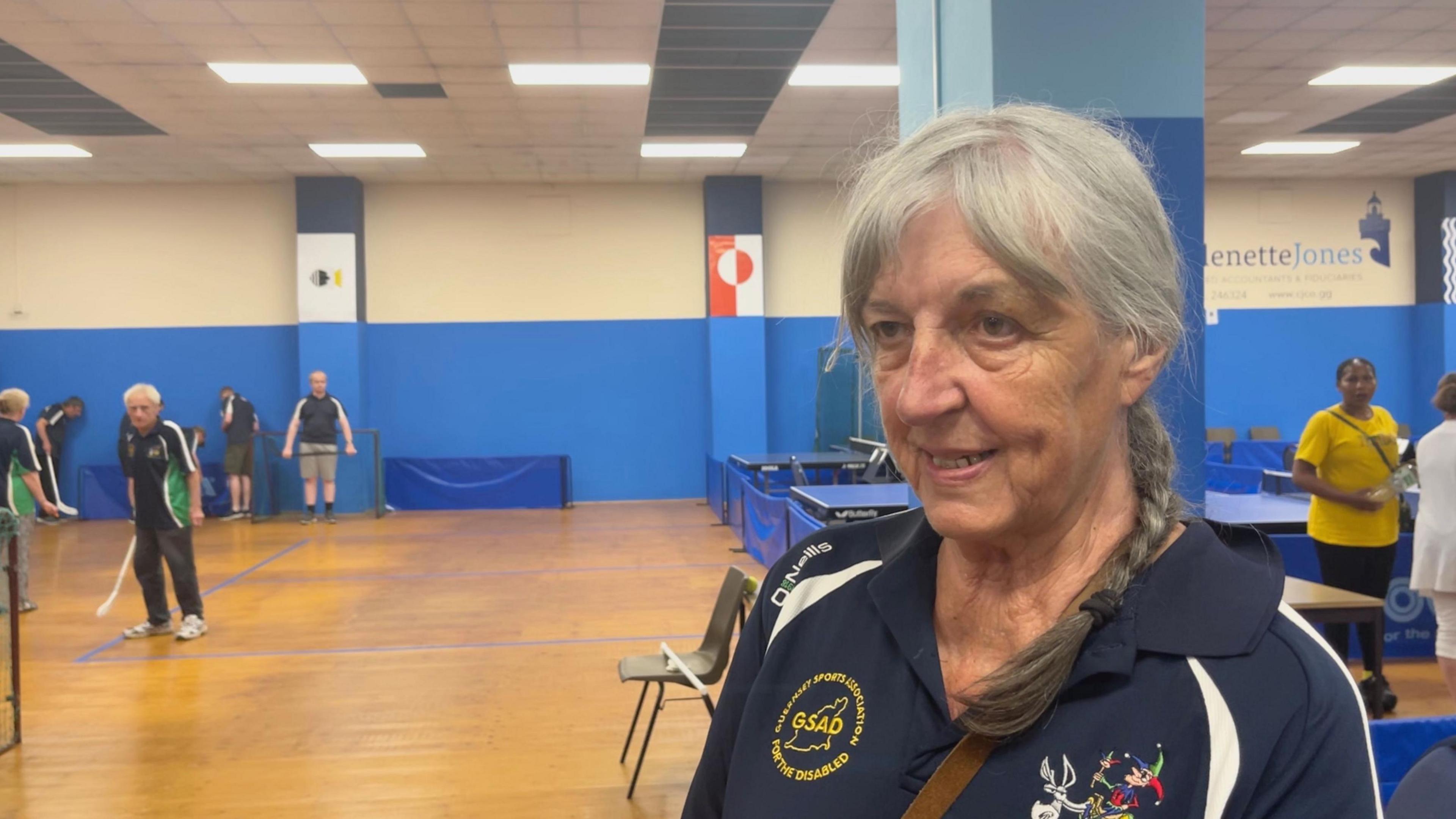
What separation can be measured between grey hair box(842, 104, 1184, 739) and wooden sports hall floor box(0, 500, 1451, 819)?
3.44 m

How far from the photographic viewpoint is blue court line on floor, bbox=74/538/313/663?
21.7ft

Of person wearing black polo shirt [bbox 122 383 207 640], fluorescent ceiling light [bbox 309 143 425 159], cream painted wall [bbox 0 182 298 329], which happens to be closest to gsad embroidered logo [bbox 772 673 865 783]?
person wearing black polo shirt [bbox 122 383 207 640]

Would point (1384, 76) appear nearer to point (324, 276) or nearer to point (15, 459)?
point (324, 276)

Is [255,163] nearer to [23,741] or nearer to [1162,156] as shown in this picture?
[23,741]

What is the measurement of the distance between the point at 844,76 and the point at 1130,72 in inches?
267

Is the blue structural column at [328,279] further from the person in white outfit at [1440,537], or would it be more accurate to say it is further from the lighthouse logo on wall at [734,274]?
the person in white outfit at [1440,537]

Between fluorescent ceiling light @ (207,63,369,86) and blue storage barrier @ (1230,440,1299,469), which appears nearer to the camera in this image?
fluorescent ceiling light @ (207,63,369,86)

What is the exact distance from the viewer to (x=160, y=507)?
6.83 meters

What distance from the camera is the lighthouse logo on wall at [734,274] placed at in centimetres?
1411

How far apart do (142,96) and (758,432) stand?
7.79 metres

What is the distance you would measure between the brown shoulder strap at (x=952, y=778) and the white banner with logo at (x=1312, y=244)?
1567 cm

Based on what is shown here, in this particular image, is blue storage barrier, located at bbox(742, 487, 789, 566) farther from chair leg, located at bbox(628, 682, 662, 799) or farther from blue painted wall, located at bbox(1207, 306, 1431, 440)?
blue painted wall, located at bbox(1207, 306, 1431, 440)

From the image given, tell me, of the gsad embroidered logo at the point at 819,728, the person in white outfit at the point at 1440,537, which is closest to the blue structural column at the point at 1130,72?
the person in white outfit at the point at 1440,537

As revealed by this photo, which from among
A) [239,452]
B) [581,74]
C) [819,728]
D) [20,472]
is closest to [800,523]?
[581,74]
